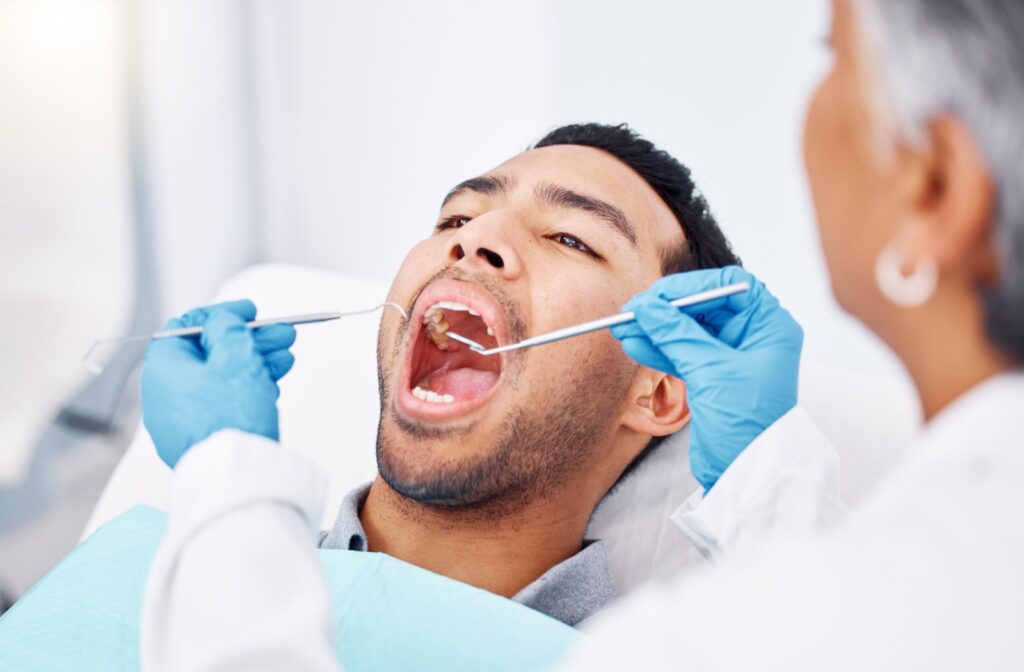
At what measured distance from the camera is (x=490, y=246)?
131cm

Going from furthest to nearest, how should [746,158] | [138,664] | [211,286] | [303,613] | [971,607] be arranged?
1. [211,286]
2. [746,158]
3. [138,664]
4. [303,613]
5. [971,607]

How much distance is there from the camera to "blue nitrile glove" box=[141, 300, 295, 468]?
969mm

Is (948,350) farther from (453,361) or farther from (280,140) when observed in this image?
(280,140)

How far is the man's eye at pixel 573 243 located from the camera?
1387 millimetres

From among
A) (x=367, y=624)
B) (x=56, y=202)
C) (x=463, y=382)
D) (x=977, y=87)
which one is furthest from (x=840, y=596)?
(x=56, y=202)

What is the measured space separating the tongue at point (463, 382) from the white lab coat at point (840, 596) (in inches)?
27.7

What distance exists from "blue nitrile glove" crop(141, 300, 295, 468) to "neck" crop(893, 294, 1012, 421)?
63cm

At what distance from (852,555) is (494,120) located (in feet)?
5.52

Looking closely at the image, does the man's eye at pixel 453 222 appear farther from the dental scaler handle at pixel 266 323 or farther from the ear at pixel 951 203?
the ear at pixel 951 203

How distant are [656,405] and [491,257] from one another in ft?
1.17

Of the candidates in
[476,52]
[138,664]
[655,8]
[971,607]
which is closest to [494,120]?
[476,52]

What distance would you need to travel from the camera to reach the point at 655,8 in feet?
6.21

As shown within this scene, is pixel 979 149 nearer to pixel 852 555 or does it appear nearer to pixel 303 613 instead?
pixel 852 555

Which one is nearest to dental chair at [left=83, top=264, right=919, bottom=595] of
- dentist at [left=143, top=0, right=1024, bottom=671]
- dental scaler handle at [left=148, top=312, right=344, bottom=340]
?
dental scaler handle at [left=148, top=312, right=344, bottom=340]
